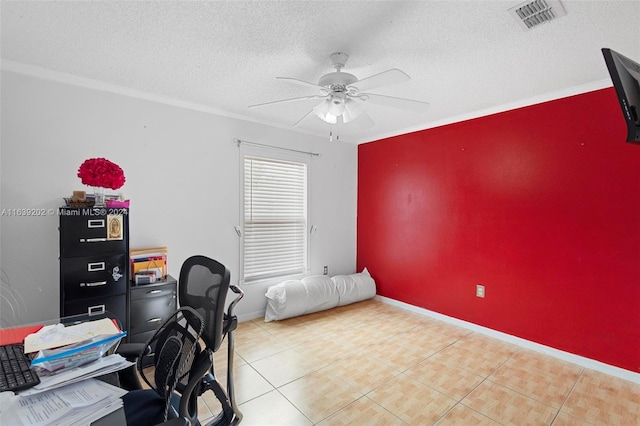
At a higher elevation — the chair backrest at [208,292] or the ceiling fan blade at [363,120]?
the ceiling fan blade at [363,120]

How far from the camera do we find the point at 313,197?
14.6 ft

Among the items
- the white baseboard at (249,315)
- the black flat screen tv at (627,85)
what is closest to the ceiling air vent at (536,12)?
the black flat screen tv at (627,85)

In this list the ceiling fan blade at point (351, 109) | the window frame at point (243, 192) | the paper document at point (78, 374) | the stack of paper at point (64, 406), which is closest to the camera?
the stack of paper at point (64, 406)

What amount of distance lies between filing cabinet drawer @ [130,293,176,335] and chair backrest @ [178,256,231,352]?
56.1 inches

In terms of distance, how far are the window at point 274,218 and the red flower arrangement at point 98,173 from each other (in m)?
1.52

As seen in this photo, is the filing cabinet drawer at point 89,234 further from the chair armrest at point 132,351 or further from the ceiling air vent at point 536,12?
the ceiling air vent at point 536,12

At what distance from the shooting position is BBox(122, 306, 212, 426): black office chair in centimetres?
113

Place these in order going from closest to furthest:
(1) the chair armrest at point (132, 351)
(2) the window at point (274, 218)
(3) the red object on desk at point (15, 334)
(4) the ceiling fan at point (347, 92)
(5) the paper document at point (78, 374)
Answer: (5) the paper document at point (78, 374)
(3) the red object on desk at point (15, 334)
(1) the chair armrest at point (132, 351)
(4) the ceiling fan at point (347, 92)
(2) the window at point (274, 218)

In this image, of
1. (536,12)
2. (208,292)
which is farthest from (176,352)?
(536,12)

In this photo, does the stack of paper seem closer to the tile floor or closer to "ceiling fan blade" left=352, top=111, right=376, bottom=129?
the tile floor

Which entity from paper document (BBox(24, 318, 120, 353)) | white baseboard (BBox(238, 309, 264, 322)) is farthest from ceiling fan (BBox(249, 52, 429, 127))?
white baseboard (BBox(238, 309, 264, 322))

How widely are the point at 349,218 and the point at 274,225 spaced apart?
4.52ft

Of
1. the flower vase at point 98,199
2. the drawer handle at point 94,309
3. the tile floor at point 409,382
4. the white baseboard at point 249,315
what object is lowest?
the tile floor at point 409,382

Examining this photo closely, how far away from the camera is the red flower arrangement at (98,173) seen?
91.4 inches
